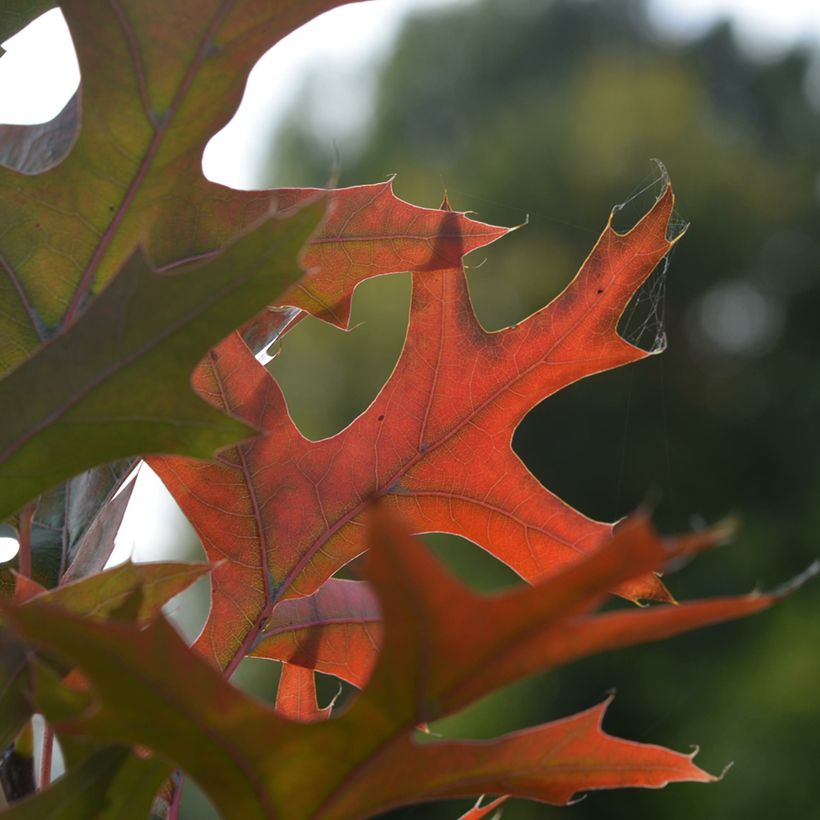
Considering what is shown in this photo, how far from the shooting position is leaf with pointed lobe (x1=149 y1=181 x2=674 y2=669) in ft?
2.30

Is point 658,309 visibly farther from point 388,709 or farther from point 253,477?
point 388,709

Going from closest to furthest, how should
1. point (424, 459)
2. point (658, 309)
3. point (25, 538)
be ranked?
point (25, 538) < point (424, 459) < point (658, 309)

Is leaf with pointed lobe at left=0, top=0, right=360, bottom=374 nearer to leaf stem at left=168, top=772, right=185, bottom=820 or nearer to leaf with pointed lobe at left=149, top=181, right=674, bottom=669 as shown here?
leaf with pointed lobe at left=149, top=181, right=674, bottom=669

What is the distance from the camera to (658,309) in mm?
8992

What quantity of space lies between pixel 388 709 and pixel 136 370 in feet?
0.70

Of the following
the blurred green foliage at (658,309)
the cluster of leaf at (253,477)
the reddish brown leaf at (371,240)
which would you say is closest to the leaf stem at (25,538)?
the cluster of leaf at (253,477)

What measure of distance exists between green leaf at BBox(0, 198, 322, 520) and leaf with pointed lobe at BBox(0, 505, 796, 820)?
14 cm

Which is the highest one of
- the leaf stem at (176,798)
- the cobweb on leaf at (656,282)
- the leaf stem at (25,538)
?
the cobweb on leaf at (656,282)

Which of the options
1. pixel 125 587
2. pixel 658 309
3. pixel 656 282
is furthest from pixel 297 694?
pixel 658 309

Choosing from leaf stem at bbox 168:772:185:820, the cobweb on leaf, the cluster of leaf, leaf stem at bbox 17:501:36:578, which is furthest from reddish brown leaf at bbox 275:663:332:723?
the cobweb on leaf

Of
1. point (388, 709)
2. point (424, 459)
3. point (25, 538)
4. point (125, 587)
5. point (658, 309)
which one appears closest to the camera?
point (388, 709)

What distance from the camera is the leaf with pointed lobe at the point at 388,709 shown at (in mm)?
339

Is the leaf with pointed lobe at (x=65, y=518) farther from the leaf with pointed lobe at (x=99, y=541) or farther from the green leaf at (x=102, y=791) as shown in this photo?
the green leaf at (x=102, y=791)

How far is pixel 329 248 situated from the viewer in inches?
27.3
